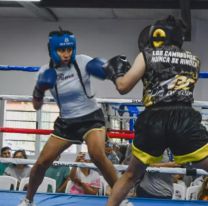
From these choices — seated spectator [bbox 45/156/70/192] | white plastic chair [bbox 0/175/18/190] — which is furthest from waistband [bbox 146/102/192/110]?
seated spectator [bbox 45/156/70/192]

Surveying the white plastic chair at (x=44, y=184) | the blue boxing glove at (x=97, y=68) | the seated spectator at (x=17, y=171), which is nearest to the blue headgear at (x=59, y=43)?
the blue boxing glove at (x=97, y=68)

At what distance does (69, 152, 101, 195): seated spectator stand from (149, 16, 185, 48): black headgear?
180cm

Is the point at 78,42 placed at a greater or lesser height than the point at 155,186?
greater

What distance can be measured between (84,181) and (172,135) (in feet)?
5.97

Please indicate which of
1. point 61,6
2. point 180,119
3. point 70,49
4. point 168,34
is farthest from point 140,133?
point 61,6

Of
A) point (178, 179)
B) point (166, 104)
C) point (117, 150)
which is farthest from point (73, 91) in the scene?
point (178, 179)

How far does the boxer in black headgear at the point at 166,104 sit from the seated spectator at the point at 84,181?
1653 mm

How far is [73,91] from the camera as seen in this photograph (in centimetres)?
212

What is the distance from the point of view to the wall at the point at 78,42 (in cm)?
671

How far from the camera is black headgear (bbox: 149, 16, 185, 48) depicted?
1779 millimetres

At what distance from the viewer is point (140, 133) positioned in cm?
176

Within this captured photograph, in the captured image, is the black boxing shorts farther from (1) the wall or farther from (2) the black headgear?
(1) the wall

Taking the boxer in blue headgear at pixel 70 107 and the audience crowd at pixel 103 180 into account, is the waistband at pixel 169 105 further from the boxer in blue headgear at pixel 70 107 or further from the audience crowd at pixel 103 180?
the audience crowd at pixel 103 180

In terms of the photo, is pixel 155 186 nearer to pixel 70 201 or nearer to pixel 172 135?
pixel 70 201
